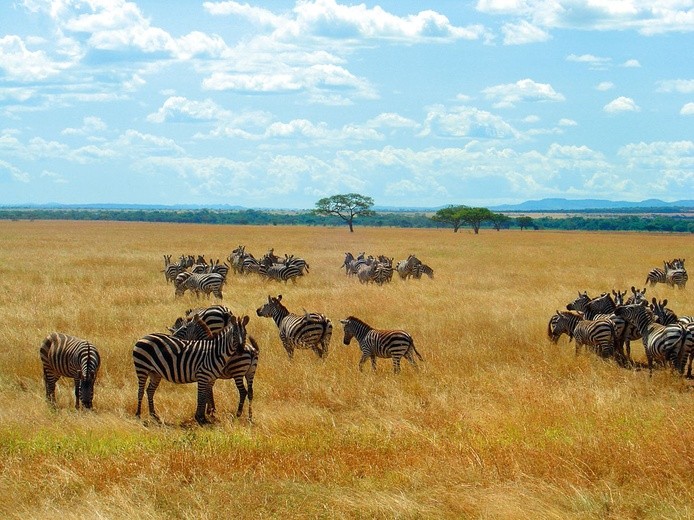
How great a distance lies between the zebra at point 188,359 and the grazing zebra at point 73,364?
2.19ft

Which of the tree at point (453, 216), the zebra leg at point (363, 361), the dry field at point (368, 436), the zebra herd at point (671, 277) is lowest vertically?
the dry field at point (368, 436)

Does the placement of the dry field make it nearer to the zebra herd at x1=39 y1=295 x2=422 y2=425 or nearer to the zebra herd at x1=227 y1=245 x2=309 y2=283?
the zebra herd at x1=39 y1=295 x2=422 y2=425

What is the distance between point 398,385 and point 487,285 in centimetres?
1601

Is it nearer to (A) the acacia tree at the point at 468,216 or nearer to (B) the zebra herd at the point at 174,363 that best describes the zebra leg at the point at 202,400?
(B) the zebra herd at the point at 174,363

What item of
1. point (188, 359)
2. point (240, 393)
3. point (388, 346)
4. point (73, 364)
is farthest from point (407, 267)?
point (73, 364)

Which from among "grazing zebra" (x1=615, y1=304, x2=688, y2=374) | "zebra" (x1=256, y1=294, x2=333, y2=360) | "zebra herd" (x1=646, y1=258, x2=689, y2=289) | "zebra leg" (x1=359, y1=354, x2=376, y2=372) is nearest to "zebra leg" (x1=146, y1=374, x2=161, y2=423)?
"zebra" (x1=256, y1=294, x2=333, y2=360)

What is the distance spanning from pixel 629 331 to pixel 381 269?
514 inches

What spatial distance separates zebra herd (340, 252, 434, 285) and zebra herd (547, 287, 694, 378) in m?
10.6

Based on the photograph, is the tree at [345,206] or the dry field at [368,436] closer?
the dry field at [368,436]

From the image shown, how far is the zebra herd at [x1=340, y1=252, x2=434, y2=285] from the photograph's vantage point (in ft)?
85.8

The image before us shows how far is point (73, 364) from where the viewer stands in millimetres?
10047

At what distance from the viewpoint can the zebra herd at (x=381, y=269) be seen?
26156 mm

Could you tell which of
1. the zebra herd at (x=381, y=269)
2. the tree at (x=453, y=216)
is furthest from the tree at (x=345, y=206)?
the zebra herd at (x=381, y=269)

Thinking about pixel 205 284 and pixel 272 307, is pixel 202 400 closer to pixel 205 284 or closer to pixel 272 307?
pixel 272 307
